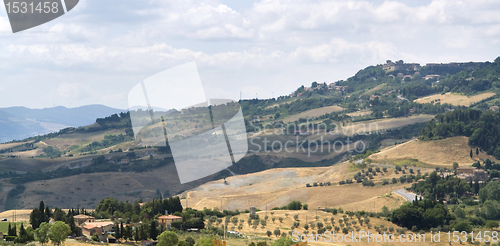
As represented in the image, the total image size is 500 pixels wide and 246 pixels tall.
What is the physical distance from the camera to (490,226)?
54031 mm

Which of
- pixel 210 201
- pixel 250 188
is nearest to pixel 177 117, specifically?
pixel 250 188

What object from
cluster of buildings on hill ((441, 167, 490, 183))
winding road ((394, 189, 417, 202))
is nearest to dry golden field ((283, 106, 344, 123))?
cluster of buildings on hill ((441, 167, 490, 183))

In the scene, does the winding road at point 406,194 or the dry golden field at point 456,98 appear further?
the dry golden field at point 456,98

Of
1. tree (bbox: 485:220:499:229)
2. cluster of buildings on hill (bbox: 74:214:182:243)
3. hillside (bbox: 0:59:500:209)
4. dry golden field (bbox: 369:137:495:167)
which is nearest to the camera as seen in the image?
cluster of buildings on hill (bbox: 74:214:182:243)

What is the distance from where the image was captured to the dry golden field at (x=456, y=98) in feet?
531

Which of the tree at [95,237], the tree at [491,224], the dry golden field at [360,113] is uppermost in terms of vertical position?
the dry golden field at [360,113]


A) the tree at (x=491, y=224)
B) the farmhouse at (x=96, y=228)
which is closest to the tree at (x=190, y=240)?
the farmhouse at (x=96, y=228)

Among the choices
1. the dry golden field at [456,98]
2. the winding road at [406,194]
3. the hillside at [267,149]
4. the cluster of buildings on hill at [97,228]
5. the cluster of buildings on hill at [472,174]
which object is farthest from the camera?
the dry golden field at [456,98]

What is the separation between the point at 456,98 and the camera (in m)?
171

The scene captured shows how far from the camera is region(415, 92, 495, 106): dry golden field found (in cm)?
16175

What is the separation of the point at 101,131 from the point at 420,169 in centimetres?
12051

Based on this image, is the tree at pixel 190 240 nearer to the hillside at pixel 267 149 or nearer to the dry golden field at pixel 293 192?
the dry golden field at pixel 293 192

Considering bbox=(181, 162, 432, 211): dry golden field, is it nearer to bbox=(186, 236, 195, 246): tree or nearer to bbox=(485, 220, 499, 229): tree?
bbox=(485, 220, 499, 229): tree

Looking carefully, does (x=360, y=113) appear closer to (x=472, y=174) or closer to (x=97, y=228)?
(x=472, y=174)
